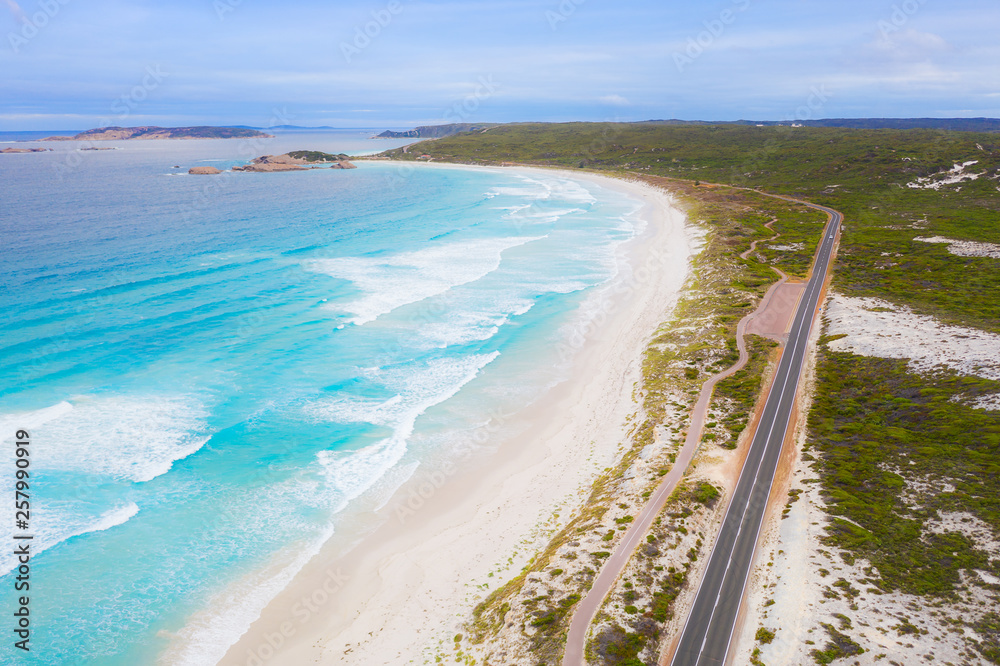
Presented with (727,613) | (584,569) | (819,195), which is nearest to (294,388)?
(584,569)

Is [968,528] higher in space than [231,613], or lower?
higher

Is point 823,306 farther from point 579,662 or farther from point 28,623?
point 28,623

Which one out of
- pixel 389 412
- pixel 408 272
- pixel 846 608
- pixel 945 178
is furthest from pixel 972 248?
pixel 389 412

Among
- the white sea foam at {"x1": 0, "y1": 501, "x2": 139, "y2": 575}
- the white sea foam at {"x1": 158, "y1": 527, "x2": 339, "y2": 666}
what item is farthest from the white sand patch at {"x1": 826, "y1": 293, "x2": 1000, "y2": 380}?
the white sea foam at {"x1": 0, "y1": 501, "x2": 139, "y2": 575}

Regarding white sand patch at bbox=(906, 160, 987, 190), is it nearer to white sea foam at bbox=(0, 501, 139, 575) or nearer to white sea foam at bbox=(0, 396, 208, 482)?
white sea foam at bbox=(0, 396, 208, 482)

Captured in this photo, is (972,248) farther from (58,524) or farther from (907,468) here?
(58,524)

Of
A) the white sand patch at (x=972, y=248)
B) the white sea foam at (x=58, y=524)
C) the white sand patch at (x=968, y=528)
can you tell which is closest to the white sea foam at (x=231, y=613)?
the white sea foam at (x=58, y=524)
